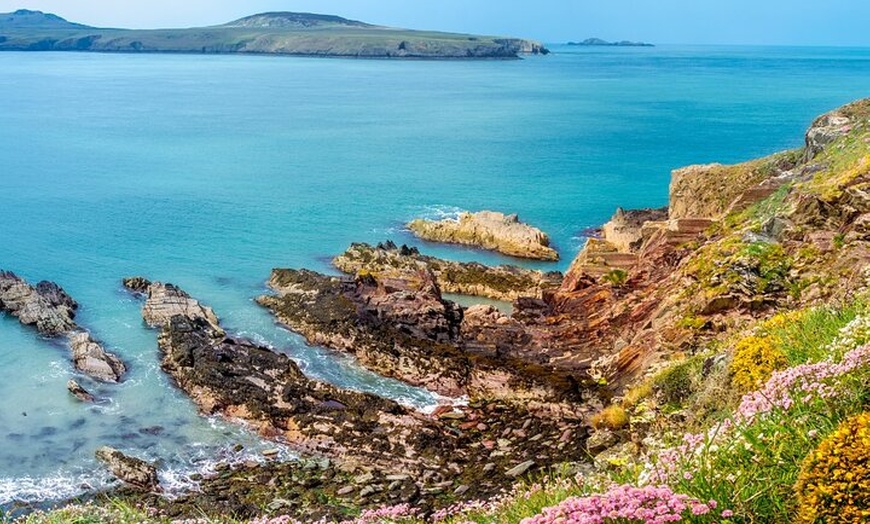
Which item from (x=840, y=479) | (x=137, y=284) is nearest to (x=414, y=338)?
(x=137, y=284)

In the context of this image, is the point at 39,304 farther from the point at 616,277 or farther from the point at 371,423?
the point at 616,277

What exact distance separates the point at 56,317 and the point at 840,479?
144 feet

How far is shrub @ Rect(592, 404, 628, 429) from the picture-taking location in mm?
24031

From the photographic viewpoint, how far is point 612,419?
81.5ft

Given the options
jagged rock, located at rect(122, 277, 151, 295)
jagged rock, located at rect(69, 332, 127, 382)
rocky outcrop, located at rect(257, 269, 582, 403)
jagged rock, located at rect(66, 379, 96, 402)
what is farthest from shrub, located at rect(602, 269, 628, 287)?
jagged rock, located at rect(122, 277, 151, 295)

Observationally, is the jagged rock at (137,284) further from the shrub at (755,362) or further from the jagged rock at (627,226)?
the shrub at (755,362)

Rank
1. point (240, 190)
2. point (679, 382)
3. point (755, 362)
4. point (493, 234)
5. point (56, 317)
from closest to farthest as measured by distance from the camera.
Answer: point (755, 362) → point (679, 382) → point (56, 317) → point (493, 234) → point (240, 190)

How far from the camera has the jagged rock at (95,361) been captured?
3669 cm

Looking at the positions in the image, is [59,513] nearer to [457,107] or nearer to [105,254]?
[105,254]

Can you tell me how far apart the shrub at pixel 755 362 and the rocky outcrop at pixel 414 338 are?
16.6 meters

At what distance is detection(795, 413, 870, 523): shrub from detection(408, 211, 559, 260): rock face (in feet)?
164

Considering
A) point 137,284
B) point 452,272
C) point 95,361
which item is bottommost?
point 95,361

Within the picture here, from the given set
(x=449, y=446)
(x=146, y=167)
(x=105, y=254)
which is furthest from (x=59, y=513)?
(x=146, y=167)

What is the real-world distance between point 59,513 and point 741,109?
149 m
